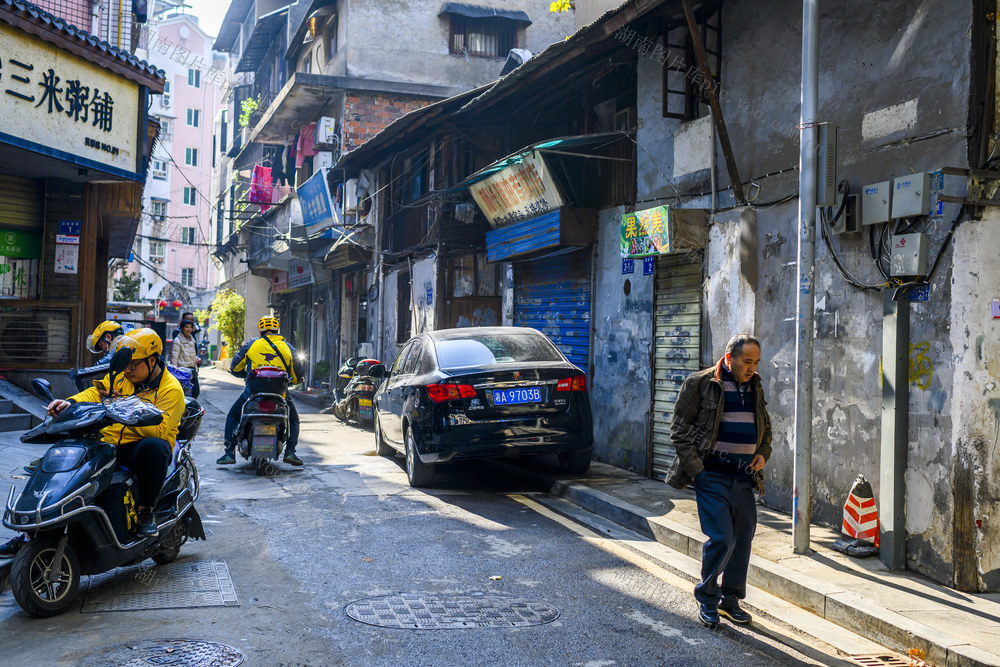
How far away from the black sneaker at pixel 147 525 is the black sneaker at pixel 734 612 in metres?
3.43

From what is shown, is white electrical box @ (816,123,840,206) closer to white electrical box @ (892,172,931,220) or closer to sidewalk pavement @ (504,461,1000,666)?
white electrical box @ (892,172,931,220)

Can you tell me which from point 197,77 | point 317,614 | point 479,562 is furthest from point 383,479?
point 197,77

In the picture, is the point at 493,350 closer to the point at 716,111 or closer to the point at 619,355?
the point at 619,355

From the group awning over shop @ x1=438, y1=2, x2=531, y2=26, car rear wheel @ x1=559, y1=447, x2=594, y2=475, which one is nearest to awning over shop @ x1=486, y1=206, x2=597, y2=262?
car rear wheel @ x1=559, y1=447, x2=594, y2=475

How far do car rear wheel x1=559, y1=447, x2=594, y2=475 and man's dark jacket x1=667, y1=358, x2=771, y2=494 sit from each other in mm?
4087

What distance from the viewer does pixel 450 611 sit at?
5.00 m

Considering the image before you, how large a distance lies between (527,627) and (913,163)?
4182mm

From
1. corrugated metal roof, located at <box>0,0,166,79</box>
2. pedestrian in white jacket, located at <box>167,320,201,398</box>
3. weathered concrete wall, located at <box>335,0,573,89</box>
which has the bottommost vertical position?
pedestrian in white jacket, located at <box>167,320,201,398</box>

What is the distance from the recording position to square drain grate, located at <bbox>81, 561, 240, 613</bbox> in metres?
5.07

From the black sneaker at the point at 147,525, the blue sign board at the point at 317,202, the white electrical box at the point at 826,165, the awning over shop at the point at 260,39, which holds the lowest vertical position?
the black sneaker at the point at 147,525

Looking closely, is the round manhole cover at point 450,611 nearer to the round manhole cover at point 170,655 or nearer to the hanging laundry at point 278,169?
the round manhole cover at point 170,655

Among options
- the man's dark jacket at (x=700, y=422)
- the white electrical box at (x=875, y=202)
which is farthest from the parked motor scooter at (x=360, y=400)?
the man's dark jacket at (x=700, y=422)

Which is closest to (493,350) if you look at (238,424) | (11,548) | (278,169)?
(238,424)

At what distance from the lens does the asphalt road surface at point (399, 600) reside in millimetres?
4348
